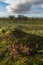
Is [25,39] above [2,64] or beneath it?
above

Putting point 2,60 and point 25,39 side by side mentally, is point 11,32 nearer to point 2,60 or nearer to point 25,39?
point 25,39

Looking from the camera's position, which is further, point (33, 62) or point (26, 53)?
point (26, 53)

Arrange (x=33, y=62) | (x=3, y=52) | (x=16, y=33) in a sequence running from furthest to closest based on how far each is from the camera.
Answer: (x=16, y=33) < (x=3, y=52) < (x=33, y=62)

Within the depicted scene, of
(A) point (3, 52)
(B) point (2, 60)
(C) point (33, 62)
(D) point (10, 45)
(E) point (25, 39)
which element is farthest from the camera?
(E) point (25, 39)

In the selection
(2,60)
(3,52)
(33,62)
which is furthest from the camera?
(3,52)

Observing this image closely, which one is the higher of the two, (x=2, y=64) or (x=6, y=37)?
Result: (x=6, y=37)

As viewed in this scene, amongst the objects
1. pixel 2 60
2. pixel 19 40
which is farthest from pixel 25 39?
pixel 2 60

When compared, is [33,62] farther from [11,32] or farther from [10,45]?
[11,32]

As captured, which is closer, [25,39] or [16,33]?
[25,39]

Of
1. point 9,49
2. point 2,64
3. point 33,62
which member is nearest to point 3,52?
point 9,49
